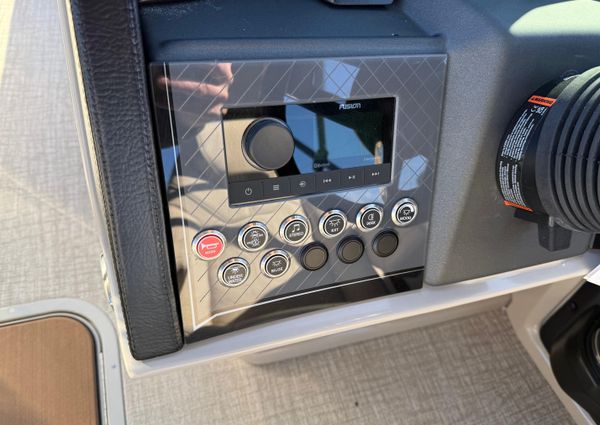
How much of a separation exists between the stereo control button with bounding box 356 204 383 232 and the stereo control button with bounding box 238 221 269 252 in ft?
0.37

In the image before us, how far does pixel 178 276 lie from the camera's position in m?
0.52

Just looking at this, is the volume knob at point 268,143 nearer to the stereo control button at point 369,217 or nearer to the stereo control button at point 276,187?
the stereo control button at point 276,187

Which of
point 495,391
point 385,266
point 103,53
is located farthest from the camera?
point 495,391

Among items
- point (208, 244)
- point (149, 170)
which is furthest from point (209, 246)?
point (149, 170)

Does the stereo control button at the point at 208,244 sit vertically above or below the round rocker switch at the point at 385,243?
above

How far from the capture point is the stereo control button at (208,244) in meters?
0.51

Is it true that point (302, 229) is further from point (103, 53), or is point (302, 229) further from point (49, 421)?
point (49, 421)

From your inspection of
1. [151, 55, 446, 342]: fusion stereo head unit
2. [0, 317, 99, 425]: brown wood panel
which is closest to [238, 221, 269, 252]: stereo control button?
[151, 55, 446, 342]: fusion stereo head unit

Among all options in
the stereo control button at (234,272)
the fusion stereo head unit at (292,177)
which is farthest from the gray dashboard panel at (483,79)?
the stereo control button at (234,272)

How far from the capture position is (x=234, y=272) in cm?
54

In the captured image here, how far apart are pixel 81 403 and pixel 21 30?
778 millimetres

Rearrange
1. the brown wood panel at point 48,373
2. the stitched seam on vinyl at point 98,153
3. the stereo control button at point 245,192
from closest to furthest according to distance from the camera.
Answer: the stitched seam on vinyl at point 98,153 → the stereo control button at point 245,192 → the brown wood panel at point 48,373

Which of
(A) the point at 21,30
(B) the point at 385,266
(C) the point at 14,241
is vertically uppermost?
(A) the point at 21,30

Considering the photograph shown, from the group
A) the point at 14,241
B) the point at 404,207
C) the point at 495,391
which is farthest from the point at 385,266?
the point at 14,241
